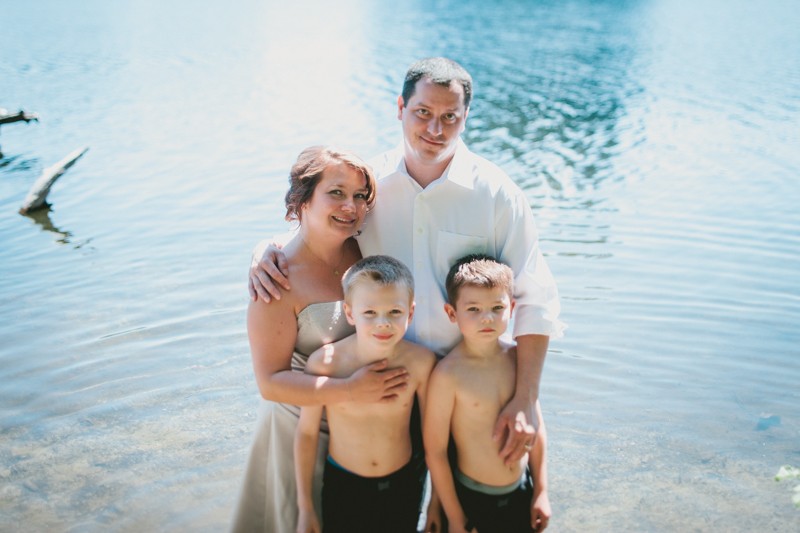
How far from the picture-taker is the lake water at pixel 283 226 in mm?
4637

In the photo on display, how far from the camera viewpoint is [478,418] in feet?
A: 9.68

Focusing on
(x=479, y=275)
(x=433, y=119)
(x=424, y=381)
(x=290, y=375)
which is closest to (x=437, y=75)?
(x=433, y=119)

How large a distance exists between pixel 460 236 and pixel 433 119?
0.50m

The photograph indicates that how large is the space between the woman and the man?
0.42 feet

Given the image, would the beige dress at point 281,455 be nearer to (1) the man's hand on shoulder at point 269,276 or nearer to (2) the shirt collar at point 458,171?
(1) the man's hand on shoulder at point 269,276

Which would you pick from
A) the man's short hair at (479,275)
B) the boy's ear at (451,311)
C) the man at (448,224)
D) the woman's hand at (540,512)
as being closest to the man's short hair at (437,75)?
the man at (448,224)

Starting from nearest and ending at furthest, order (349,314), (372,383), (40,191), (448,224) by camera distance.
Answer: (372,383) < (349,314) < (448,224) < (40,191)

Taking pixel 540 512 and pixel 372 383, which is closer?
pixel 372 383

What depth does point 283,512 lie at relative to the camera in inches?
126

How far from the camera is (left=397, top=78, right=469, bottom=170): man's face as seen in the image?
302 centimetres

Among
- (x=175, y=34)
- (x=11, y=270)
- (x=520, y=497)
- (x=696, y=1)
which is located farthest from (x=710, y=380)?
(x=696, y=1)

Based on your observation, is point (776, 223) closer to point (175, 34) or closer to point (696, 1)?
point (175, 34)

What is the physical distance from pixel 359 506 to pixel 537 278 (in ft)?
3.87

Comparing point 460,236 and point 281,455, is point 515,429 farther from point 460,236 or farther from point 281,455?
point 281,455
